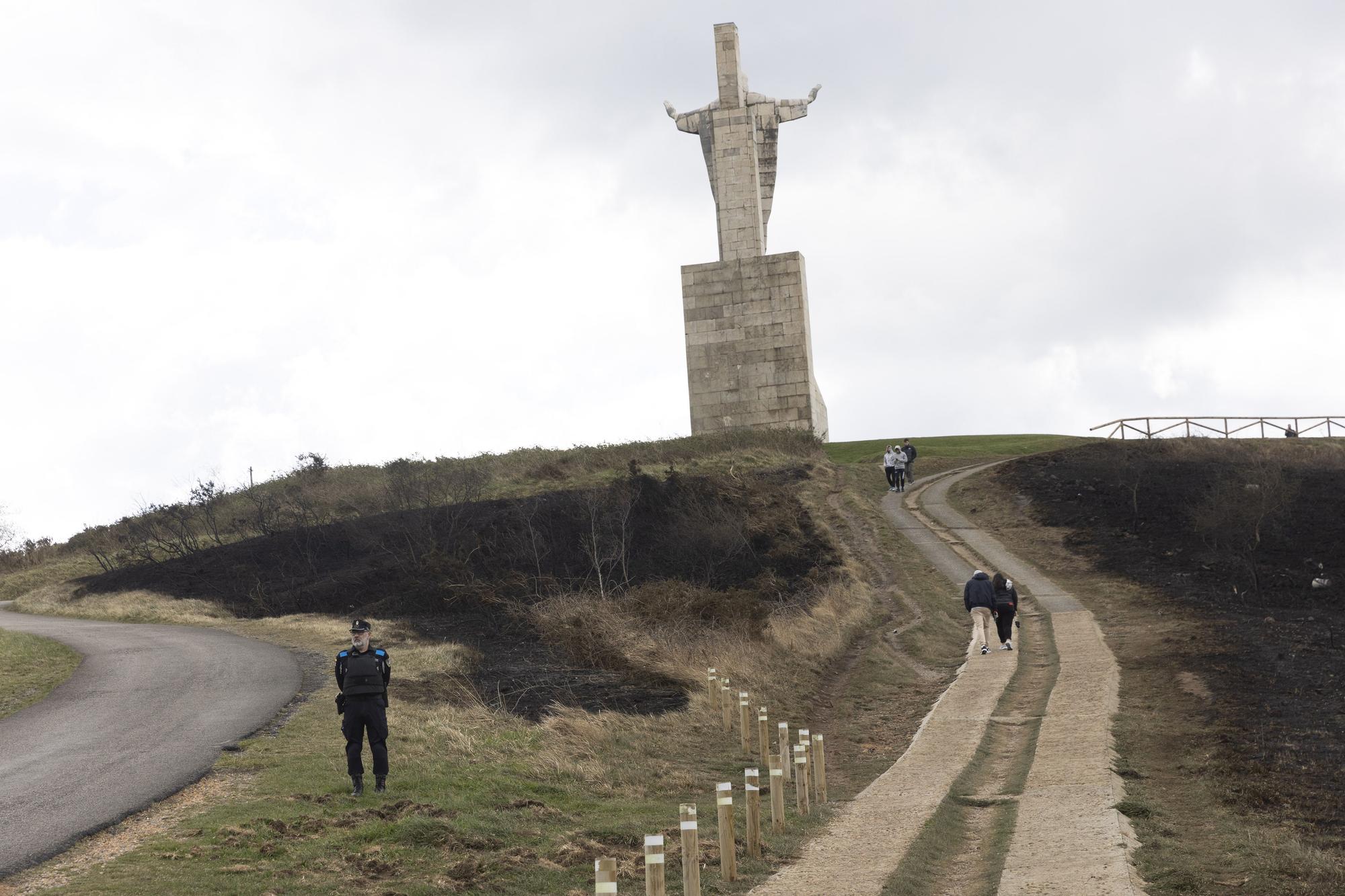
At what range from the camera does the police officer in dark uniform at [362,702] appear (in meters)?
11.7

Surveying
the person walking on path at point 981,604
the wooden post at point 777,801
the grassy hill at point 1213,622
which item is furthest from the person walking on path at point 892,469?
the wooden post at point 777,801

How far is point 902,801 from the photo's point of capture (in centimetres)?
Result: 1287

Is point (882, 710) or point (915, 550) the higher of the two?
point (915, 550)

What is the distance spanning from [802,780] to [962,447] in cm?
4034

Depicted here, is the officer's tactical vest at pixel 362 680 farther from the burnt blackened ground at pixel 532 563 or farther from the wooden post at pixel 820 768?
the burnt blackened ground at pixel 532 563

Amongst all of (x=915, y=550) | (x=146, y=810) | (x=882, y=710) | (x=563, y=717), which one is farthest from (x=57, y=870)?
(x=915, y=550)

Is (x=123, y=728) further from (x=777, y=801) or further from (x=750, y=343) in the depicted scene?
(x=750, y=343)

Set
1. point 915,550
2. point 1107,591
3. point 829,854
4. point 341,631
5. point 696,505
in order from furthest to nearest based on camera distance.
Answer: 1. point 696,505
2. point 915,550
3. point 1107,591
4. point 341,631
5. point 829,854

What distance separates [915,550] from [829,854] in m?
22.0

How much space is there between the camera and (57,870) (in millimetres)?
9016

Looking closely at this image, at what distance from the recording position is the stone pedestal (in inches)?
1725

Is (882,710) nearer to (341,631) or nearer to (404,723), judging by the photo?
(404,723)

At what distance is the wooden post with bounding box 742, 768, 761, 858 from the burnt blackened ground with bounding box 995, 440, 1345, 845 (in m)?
5.04

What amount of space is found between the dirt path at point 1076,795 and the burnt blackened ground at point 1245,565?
1.36 metres
